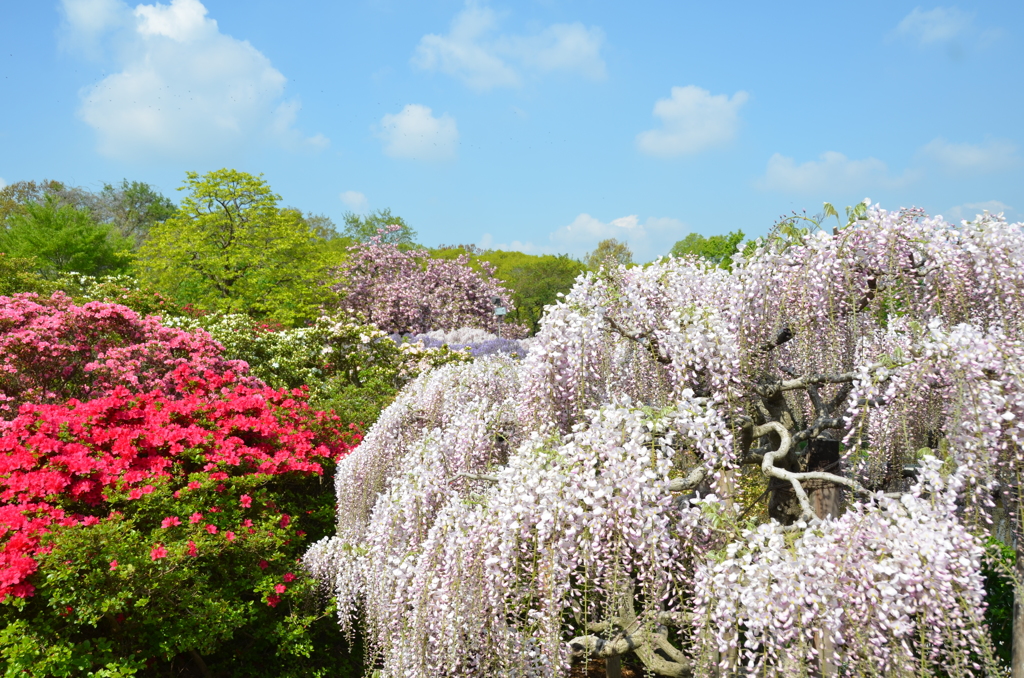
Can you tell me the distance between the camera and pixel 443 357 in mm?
8414

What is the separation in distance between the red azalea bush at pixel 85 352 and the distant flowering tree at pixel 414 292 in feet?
32.6

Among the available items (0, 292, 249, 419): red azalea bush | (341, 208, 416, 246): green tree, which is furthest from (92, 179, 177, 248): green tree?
(0, 292, 249, 419): red azalea bush

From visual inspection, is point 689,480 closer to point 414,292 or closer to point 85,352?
point 85,352

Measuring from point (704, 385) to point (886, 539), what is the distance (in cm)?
126

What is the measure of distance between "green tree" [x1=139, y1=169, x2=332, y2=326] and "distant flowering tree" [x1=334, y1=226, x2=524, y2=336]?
1536mm

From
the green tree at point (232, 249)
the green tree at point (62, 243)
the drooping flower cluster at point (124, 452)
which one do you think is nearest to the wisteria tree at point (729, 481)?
the drooping flower cluster at point (124, 452)

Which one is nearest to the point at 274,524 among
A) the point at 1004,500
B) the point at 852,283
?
the point at 852,283

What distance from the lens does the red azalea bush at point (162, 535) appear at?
3.28 metres

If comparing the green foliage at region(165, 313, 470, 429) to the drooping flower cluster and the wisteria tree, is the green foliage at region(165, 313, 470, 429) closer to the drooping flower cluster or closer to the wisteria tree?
the drooping flower cluster

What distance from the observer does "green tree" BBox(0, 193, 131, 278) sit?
2022 centimetres

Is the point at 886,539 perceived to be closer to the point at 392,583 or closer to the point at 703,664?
the point at 703,664

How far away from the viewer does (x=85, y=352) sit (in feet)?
21.9

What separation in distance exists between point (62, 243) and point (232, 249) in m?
9.06

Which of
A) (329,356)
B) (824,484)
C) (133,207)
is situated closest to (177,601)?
(824,484)
